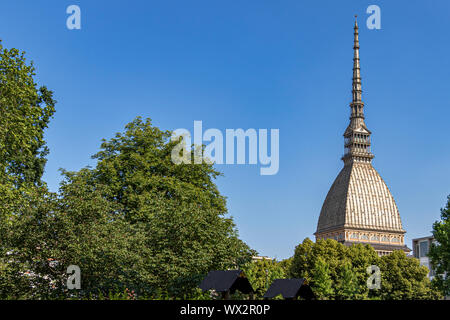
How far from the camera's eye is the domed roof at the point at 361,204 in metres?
187

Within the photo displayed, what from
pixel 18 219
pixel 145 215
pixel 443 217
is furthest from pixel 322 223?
pixel 18 219

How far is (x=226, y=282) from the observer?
30.0 m

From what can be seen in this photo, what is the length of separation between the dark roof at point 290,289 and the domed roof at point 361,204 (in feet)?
515

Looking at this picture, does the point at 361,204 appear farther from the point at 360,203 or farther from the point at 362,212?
the point at 362,212

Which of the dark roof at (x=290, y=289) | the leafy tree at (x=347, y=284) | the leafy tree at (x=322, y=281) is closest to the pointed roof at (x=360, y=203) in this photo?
the leafy tree at (x=347, y=284)

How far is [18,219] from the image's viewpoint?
3700cm

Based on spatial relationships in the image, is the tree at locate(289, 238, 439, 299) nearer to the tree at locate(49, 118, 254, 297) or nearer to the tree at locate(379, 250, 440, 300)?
the tree at locate(379, 250, 440, 300)

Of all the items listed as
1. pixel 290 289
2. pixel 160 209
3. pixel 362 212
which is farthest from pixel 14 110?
pixel 362 212

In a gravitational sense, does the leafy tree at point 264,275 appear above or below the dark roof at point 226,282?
below

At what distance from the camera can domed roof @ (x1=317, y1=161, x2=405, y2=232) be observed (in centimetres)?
18738

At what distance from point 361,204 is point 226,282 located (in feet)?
550

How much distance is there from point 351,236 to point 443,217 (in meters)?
130

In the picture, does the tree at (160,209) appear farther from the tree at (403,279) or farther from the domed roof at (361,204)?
the domed roof at (361,204)

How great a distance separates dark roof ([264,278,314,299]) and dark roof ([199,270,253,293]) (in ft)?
4.82
